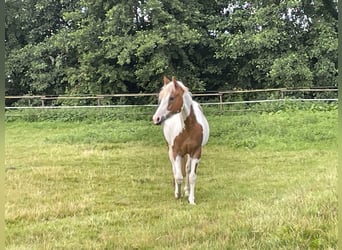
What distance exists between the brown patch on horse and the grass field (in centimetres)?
3

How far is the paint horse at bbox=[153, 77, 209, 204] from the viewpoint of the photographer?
4.15ft

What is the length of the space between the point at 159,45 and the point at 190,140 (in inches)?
11.4

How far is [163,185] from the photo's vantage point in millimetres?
1323

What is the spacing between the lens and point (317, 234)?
47.3 inches

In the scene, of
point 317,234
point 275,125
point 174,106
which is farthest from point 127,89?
point 317,234

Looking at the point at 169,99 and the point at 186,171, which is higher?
the point at 169,99

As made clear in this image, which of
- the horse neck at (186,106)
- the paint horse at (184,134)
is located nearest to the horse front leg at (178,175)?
the paint horse at (184,134)

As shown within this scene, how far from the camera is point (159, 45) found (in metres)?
1.26

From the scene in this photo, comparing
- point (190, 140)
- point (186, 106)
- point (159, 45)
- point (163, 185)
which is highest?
point (159, 45)

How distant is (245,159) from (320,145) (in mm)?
209

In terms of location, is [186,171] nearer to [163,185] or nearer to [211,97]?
[163,185]

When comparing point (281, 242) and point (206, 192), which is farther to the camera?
point (206, 192)

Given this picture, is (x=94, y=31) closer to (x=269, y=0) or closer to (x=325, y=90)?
(x=269, y=0)

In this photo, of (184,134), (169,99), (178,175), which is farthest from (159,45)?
(178,175)
